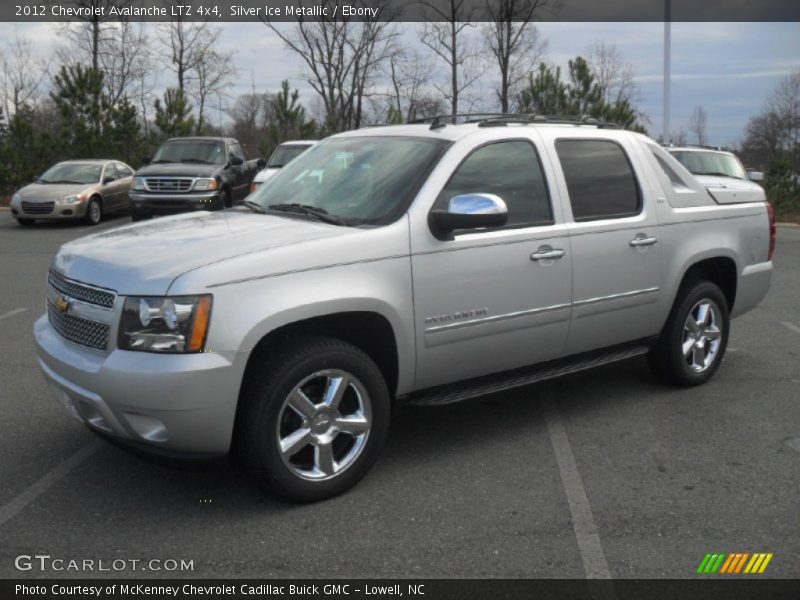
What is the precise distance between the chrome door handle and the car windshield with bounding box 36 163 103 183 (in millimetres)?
16541

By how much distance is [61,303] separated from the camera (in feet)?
13.0

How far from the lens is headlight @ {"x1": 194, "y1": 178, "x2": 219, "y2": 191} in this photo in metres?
16.2

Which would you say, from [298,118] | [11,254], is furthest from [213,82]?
[11,254]

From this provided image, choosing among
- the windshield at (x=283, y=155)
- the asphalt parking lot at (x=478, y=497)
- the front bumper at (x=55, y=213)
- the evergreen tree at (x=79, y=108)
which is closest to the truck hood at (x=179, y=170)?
the windshield at (x=283, y=155)

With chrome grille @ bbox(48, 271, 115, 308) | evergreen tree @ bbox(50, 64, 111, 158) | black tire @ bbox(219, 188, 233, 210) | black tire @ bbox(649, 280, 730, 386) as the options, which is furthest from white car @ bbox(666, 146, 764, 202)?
evergreen tree @ bbox(50, 64, 111, 158)

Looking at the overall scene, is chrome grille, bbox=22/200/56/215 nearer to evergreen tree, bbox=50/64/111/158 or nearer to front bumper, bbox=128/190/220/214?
front bumper, bbox=128/190/220/214

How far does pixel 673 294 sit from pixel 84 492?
12.4 feet

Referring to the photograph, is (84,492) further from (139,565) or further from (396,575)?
(396,575)

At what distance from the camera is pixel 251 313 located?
3566mm

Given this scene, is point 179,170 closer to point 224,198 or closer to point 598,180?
point 224,198

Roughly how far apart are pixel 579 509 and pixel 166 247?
2.30 metres

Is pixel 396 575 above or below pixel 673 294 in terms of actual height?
below

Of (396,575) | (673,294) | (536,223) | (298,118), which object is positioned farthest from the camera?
(298,118)

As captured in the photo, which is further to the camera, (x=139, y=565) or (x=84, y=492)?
(x=84, y=492)
